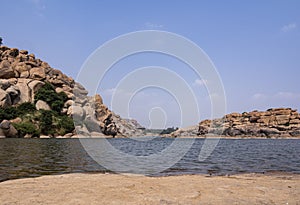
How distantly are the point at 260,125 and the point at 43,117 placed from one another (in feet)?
421

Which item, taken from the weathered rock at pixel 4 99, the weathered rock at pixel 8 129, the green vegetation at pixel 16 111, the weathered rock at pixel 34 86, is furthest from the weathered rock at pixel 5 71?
the weathered rock at pixel 8 129

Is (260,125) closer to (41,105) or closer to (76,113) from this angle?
(76,113)

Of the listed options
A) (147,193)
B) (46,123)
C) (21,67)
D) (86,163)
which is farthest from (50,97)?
(147,193)

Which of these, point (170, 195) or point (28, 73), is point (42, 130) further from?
point (170, 195)

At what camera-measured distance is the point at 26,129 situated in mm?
67750

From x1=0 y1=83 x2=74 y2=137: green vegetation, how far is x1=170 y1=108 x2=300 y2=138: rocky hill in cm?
10960

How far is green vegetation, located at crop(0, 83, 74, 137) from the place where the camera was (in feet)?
226

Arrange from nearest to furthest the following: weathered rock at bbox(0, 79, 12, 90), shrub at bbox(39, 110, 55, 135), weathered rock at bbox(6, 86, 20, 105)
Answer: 1. weathered rock at bbox(0, 79, 12, 90)
2. shrub at bbox(39, 110, 55, 135)
3. weathered rock at bbox(6, 86, 20, 105)

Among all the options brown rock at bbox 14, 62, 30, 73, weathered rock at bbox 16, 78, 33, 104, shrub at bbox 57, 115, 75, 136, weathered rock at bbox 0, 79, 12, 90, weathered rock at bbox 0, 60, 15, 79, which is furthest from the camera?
brown rock at bbox 14, 62, 30, 73

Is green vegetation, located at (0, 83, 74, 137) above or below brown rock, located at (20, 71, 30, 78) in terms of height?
below

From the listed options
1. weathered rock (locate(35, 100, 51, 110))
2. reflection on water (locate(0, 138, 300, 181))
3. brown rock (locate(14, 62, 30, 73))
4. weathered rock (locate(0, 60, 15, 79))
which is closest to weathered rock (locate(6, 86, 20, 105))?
weathered rock (locate(0, 60, 15, 79))

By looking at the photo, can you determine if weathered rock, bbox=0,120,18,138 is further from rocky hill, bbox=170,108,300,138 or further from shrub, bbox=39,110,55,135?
rocky hill, bbox=170,108,300,138

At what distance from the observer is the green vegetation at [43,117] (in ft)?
226

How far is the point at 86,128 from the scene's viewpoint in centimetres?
9475
